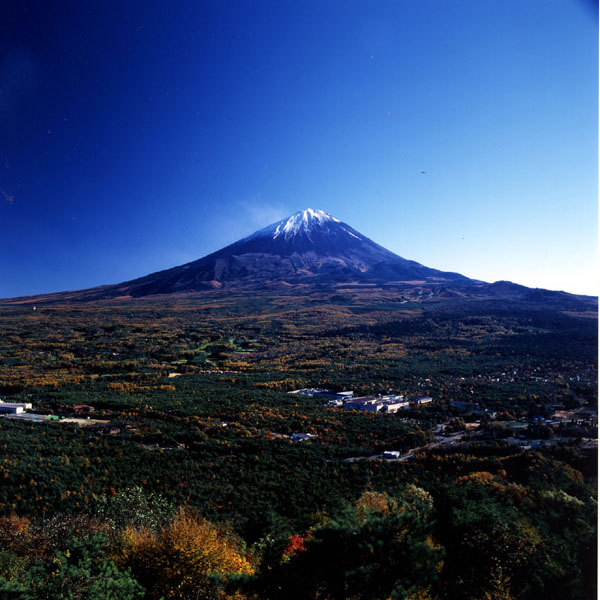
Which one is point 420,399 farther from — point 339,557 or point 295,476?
point 339,557

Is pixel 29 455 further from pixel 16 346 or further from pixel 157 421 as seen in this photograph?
pixel 16 346

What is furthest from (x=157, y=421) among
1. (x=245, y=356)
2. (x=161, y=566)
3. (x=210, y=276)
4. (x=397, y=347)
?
(x=210, y=276)

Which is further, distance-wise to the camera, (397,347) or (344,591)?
(397,347)

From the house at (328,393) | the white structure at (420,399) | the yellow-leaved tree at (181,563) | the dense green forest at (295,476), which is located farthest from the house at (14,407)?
the white structure at (420,399)

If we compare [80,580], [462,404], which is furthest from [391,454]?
[80,580]

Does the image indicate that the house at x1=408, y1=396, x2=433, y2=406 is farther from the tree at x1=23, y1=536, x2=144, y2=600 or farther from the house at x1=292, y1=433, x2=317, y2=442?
the tree at x1=23, y1=536, x2=144, y2=600

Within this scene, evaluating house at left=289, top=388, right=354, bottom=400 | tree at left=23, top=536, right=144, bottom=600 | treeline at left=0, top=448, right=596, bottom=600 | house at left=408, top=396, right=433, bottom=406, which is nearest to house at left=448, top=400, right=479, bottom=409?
house at left=408, top=396, right=433, bottom=406
